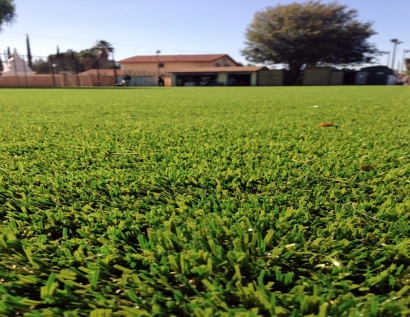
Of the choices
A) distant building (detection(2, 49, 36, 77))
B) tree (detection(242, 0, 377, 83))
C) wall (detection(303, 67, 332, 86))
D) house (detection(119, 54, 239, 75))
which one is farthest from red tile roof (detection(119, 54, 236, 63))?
distant building (detection(2, 49, 36, 77))

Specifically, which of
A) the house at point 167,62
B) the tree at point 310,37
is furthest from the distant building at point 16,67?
the tree at point 310,37

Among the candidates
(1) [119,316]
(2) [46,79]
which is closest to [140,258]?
(1) [119,316]

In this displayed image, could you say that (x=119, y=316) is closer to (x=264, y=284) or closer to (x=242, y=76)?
(x=264, y=284)

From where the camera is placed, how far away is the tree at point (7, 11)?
25984 millimetres

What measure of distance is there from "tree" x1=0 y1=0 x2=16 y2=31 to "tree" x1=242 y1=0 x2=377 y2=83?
2626cm

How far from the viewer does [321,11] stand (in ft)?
131

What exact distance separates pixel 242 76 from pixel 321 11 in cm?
1322

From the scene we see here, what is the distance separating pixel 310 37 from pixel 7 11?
30.4 m

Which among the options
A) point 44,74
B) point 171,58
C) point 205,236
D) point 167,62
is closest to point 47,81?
point 44,74

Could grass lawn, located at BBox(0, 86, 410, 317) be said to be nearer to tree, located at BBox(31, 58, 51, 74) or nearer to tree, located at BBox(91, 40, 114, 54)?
tree, located at BBox(31, 58, 51, 74)

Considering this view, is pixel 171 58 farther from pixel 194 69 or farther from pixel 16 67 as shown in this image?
pixel 16 67

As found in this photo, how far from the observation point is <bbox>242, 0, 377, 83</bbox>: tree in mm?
38125

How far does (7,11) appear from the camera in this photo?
26.4m

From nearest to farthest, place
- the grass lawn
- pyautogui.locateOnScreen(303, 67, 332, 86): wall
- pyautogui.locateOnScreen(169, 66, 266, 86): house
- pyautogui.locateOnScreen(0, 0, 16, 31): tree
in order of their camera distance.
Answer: the grass lawn → pyautogui.locateOnScreen(0, 0, 16, 31): tree → pyautogui.locateOnScreen(303, 67, 332, 86): wall → pyautogui.locateOnScreen(169, 66, 266, 86): house
